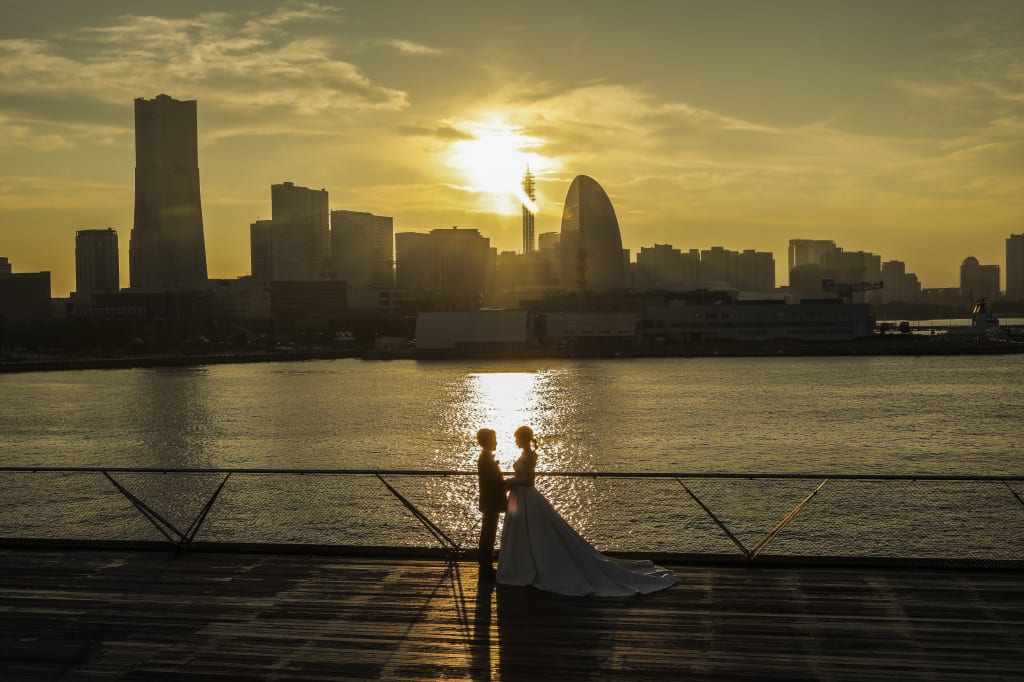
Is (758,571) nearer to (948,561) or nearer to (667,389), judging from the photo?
(948,561)

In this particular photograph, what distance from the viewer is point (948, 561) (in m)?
9.48

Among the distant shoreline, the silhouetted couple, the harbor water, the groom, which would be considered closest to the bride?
the silhouetted couple

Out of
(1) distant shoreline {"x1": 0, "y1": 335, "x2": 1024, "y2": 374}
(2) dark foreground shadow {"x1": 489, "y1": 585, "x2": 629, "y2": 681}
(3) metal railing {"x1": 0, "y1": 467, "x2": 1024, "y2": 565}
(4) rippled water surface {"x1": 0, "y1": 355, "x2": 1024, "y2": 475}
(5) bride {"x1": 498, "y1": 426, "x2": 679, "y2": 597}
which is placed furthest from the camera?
(1) distant shoreline {"x1": 0, "y1": 335, "x2": 1024, "y2": 374}

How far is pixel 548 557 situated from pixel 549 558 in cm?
1

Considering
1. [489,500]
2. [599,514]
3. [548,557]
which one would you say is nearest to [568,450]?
[599,514]

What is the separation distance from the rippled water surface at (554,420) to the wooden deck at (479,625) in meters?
25.5

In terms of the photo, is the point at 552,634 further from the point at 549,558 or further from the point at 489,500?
the point at 489,500

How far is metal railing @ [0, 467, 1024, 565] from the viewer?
2227 centimetres

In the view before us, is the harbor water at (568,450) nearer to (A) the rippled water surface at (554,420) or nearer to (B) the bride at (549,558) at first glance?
(A) the rippled water surface at (554,420)

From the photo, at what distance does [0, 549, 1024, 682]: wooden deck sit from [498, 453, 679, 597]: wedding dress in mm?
164

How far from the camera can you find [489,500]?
963cm

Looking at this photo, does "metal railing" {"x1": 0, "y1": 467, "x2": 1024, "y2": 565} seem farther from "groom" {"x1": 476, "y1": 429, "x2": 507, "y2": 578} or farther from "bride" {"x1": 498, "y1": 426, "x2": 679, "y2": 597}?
"bride" {"x1": 498, "y1": 426, "x2": 679, "y2": 597}

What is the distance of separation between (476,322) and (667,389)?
81.3 metres

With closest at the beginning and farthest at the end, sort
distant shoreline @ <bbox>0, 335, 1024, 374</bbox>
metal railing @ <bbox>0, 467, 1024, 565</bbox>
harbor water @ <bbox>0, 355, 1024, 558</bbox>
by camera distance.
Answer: metal railing @ <bbox>0, 467, 1024, 565</bbox>
harbor water @ <bbox>0, 355, 1024, 558</bbox>
distant shoreline @ <bbox>0, 335, 1024, 374</bbox>
